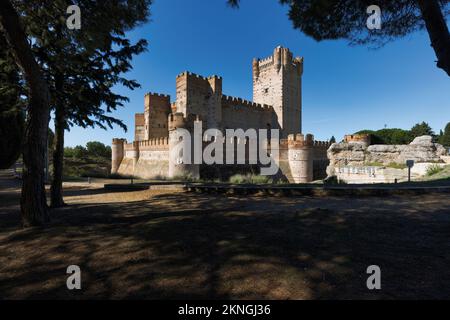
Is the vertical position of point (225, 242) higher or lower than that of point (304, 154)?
lower

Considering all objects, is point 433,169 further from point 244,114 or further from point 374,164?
point 244,114

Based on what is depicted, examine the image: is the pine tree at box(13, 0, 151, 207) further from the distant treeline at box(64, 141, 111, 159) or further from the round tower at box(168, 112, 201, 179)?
the distant treeline at box(64, 141, 111, 159)

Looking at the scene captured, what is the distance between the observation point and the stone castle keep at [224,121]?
71.8 feet

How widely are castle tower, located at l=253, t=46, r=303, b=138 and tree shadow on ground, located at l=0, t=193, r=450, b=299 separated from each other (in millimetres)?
33613

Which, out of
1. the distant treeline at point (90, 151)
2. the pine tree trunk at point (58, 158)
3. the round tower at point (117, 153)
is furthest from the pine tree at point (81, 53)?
the distant treeline at point (90, 151)

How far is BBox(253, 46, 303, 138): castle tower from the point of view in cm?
3650

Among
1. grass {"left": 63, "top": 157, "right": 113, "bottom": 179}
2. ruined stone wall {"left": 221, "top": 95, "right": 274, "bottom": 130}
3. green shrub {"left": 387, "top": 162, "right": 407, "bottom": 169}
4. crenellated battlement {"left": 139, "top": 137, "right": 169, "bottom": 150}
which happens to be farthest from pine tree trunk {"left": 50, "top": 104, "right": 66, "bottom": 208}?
ruined stone wall {"left": 221, "top": 95, "right": 274, "bottom": 130}

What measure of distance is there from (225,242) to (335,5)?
25.7 ft

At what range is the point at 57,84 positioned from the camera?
7.67 m

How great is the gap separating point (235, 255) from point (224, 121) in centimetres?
2898

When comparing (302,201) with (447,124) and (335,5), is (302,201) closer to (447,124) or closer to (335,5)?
(335,5)

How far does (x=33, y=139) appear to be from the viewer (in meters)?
5.01

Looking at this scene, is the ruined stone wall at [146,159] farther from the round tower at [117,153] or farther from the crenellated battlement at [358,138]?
the crenellated battlement at [358,138]
